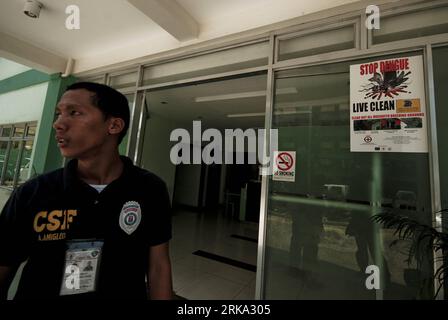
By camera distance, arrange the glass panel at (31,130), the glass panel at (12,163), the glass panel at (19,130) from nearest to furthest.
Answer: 1. the glass panel at (31,130)
2. the glass panel at (19,130)
3. the glass panel at (12,163)

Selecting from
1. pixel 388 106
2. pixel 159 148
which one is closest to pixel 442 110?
pixel 388 106

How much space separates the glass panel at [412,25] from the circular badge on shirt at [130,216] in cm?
240

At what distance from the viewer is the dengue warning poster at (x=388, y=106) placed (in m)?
1.74

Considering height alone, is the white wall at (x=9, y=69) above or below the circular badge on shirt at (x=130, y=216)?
above

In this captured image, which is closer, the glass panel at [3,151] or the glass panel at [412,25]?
the glass panel at [412,25]

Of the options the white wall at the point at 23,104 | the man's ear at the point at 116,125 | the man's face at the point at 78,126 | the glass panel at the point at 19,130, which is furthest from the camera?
the glass panel at the point at 19,130

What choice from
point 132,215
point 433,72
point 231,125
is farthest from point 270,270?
point 231,125

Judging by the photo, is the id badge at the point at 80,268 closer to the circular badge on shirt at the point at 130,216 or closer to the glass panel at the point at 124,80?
the circular badge on shirt at the point at 130,216

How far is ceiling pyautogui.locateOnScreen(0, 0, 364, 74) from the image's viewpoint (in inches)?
95.0

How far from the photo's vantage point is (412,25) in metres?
1.89

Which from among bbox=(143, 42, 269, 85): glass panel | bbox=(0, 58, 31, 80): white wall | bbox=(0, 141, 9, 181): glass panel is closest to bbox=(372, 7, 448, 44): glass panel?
bbox=(143, 42, 269, 85): glass panel

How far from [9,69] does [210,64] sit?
22.4 feet

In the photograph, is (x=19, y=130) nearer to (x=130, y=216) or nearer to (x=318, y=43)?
(x=130, y=216)

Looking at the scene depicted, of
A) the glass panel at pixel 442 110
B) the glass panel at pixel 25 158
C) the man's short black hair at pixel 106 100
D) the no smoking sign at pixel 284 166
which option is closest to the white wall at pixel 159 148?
the glass panel at pixel 25 158
